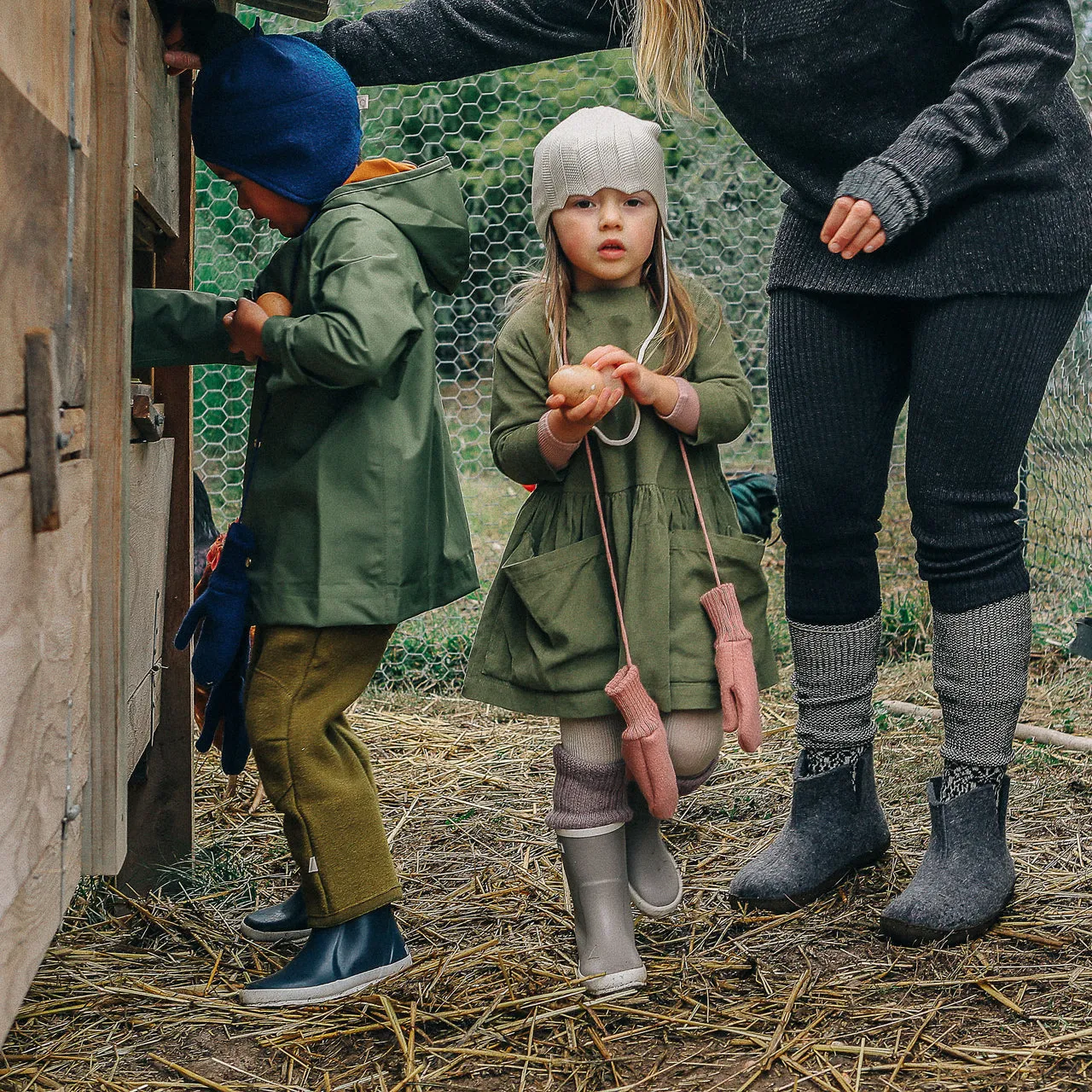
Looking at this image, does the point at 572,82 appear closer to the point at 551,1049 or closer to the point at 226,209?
the point at 226,209

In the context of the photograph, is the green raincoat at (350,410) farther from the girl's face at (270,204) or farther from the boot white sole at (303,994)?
the boot white sole at (303,994)

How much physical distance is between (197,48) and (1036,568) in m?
3.11

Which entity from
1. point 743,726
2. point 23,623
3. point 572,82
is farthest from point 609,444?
point 572,82

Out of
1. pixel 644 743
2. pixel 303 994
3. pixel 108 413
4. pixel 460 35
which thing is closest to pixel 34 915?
pixel 108 413

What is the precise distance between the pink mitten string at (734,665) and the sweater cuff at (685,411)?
0.19 meters

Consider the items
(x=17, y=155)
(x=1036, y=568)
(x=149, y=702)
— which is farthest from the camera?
(x=1036, y=568)

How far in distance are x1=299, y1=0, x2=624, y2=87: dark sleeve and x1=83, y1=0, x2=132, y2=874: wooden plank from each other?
64cm

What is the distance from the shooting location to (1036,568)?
4199mm

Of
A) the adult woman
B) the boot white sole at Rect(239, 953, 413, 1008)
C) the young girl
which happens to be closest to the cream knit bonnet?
the young girl

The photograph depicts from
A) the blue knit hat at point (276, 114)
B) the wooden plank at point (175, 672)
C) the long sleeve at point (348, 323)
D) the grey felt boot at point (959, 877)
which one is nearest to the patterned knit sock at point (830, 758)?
the grey felt boot at point (959, 877)

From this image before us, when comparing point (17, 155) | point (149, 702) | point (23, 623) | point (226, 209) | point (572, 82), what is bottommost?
point (149, 702)

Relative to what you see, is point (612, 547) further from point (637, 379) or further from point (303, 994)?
point (303, 994)

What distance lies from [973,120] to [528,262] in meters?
2.90

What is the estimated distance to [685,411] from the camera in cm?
184
